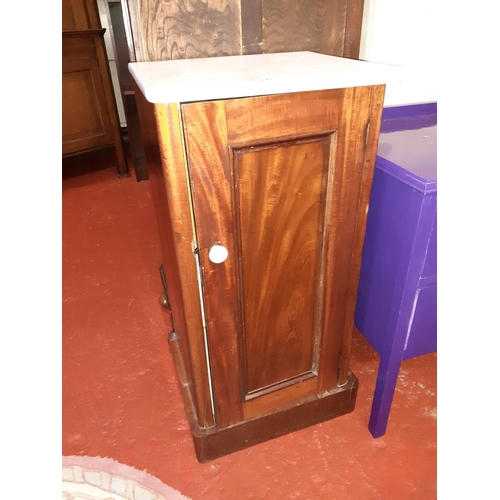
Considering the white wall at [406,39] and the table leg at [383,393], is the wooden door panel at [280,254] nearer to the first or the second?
the table leg at [383,393]

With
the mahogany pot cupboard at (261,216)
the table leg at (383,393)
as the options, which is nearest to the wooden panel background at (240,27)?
the mahogany pot cupboard at (261,216)

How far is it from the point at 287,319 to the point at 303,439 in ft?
1.43

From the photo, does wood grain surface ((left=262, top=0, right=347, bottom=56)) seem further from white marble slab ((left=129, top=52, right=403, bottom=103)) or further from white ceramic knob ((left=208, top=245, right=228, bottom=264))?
white ceramic knob ((left=208, top=245, right=228, bottom=264))

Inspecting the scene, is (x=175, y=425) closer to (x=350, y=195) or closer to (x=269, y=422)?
(x=269, y=422)

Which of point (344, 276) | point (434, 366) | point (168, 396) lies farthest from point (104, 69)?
point (434, 366)

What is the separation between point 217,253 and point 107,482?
2.53 ft

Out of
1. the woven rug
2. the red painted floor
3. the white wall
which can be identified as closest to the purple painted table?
the red painted floor

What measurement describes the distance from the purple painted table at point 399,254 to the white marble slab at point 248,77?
24 centimetres

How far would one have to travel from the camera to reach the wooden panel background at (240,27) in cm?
103

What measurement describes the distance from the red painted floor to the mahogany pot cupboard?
0.32ft

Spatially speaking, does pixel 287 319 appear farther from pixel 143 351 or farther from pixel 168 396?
pixel 143 351

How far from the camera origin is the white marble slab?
0.68 metres

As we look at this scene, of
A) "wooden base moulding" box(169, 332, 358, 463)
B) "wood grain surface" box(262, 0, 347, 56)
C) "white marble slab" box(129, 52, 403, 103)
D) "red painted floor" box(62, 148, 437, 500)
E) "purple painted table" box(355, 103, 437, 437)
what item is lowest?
"red painted floor" box(62, 148, 437, 500)
